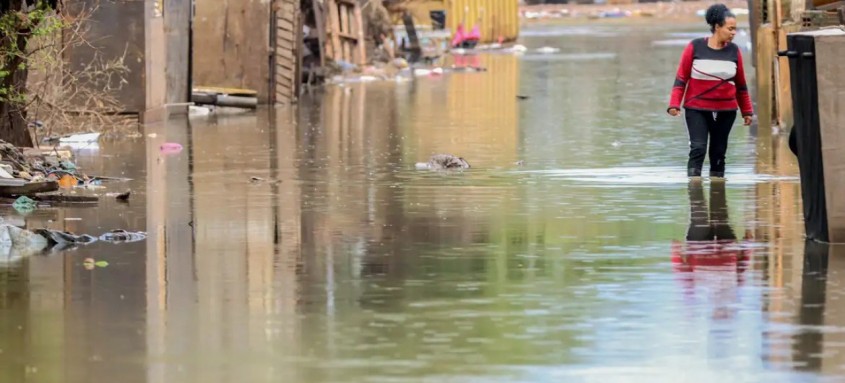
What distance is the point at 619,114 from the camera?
25375mm

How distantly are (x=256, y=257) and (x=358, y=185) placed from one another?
4524 mm

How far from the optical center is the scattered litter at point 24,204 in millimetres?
13548

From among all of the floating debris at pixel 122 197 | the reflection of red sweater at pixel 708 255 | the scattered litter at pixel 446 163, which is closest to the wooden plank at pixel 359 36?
the scattered litter at pixel 446 163

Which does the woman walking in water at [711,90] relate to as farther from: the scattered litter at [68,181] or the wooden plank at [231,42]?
the wooden plank at [231,42]

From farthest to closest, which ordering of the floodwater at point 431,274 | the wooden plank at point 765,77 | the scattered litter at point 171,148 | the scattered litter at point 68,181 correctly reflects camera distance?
the wooden plank at point 765,77
the scattered litter at point 171,148
the scattered litter at point 68,181
the floodwater at point 431,274

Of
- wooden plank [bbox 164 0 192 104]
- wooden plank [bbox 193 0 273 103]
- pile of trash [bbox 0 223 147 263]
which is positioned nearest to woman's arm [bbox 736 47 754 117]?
pile of trash [bbox 0 223 147 263]

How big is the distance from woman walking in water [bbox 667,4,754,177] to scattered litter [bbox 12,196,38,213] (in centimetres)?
485

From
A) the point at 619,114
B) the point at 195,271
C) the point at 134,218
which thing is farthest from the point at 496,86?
the point at 195,271

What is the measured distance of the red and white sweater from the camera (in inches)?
601

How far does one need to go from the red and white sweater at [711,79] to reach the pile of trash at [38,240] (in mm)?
5103

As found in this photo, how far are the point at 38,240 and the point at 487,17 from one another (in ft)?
139

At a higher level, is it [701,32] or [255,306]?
[701,32]

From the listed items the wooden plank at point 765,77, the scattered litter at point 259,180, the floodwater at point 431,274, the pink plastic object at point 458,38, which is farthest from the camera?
the pink plastic object at point 458,38

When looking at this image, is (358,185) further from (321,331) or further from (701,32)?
(701,32)
